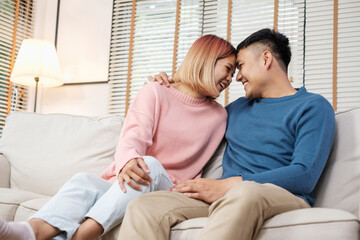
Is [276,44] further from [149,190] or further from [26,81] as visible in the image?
[26,81]

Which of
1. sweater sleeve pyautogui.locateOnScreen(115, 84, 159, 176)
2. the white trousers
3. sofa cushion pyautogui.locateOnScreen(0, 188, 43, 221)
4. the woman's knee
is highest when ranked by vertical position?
sweater sleeve pyautogui.locateOnScreen(115, 84, 159, 176)

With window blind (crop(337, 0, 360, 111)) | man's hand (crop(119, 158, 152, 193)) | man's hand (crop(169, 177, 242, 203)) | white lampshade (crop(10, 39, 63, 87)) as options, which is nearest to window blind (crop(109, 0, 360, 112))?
window blind (crop(337, 0, 360, 111))

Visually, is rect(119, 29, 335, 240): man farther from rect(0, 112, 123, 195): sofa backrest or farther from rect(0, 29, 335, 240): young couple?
rect(0, 112, 123, 195): sofa backrest

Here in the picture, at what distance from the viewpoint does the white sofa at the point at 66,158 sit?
1.28 metres

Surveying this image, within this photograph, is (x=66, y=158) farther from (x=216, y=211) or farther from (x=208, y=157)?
(x=216, y=211)

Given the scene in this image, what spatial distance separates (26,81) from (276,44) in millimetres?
2148

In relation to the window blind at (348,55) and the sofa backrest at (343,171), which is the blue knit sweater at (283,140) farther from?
the window blind at (348,55)

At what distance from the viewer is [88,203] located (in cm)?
124

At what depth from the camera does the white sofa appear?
1276mm

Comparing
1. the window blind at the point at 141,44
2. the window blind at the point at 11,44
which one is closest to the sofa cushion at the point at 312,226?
the window blind at the point at 141,44

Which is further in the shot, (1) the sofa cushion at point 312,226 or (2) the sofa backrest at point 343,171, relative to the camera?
(2) the sofa backrest at point 343,171

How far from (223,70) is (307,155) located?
53 centimetres

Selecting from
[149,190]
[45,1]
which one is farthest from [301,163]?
[45,1]

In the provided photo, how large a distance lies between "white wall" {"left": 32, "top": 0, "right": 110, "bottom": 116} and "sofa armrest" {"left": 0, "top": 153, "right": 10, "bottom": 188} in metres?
1.38
